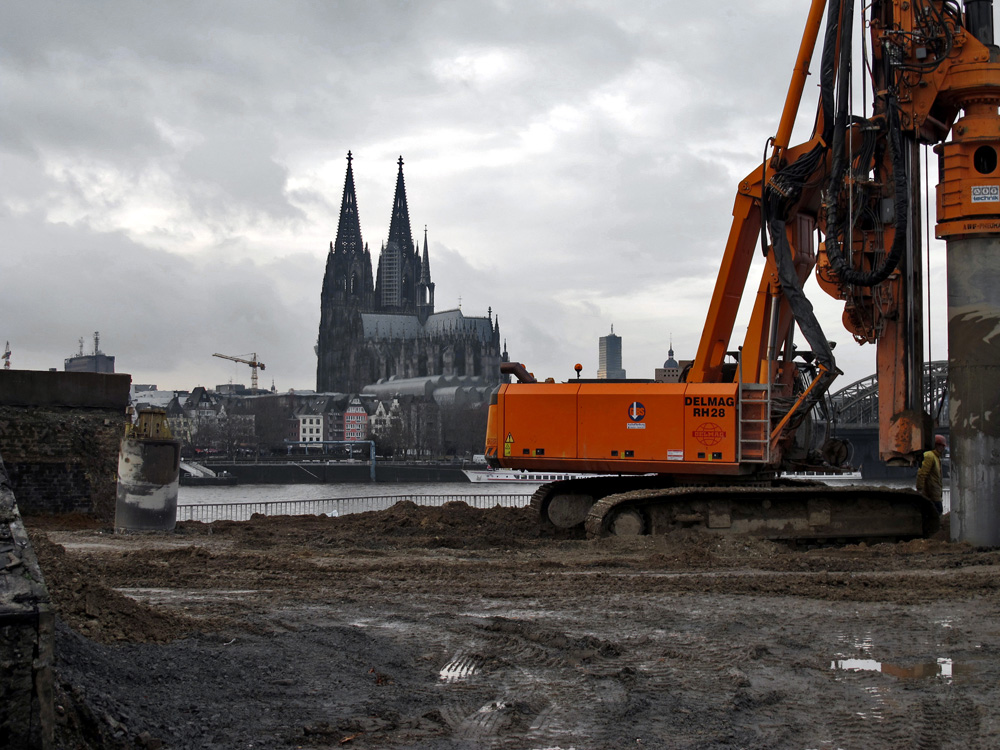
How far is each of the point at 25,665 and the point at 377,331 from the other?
168 meters

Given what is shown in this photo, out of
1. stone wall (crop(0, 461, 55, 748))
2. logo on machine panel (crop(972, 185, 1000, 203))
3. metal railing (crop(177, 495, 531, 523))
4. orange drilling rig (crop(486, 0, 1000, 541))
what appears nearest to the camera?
stone wall (crop(0, 461, 55, 748))

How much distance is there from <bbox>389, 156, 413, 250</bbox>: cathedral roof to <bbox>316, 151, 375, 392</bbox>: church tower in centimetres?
790

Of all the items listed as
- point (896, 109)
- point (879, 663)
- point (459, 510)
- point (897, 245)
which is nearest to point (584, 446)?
point (459, 510)

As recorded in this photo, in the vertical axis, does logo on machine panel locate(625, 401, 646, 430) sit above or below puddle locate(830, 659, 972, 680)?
above

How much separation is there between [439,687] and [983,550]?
29.2ft

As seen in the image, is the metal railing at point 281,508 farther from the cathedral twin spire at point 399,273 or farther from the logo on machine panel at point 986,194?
the cathedral twin spire at point 399,273

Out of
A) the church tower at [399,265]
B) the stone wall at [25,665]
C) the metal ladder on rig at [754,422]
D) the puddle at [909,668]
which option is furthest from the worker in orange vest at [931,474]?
the church tower at [399,265]

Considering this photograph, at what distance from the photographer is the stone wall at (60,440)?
1705 cm

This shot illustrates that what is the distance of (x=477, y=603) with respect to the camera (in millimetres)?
9195

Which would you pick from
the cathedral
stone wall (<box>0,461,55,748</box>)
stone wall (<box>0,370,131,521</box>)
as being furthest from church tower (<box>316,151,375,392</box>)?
stone wall (<box>0,461,55,748</box>)

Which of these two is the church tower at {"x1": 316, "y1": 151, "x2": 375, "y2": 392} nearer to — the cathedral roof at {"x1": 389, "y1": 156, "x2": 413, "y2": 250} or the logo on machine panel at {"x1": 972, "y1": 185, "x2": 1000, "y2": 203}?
the cathedral roof at {"x1": 389, "y1": 156, "x2": 413, "y2": 250}

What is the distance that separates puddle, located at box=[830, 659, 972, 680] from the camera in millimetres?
6699

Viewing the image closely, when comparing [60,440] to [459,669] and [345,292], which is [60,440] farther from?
[345,292]

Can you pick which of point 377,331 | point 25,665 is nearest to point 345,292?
point 377,331
